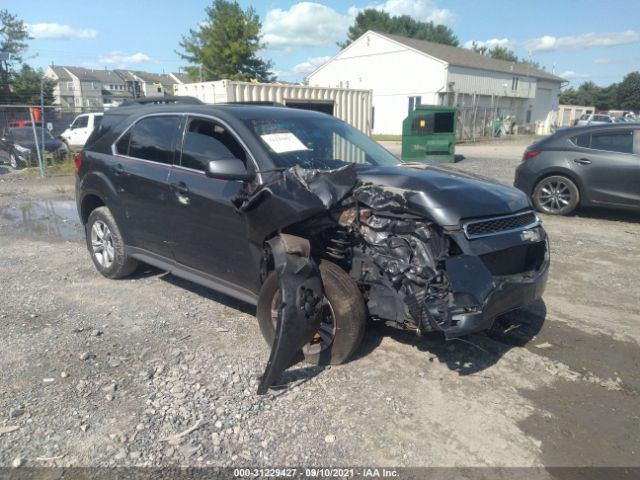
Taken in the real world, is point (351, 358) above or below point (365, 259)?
below

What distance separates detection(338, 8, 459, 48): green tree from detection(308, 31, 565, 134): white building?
22.4 meters

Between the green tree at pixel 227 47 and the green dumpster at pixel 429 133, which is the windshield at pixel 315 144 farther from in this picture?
the green tree at pixel 227 47

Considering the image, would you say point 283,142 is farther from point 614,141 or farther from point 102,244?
point 614,141

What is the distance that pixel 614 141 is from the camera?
8.02 meters

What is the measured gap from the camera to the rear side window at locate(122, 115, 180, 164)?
4.51 m

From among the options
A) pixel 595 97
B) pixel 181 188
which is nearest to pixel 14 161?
pixel 181 188

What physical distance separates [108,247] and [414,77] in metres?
37.2

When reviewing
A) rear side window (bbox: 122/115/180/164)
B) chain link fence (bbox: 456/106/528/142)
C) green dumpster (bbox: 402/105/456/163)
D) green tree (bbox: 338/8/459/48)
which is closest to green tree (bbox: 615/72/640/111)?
green tree (bbox: 338/8/459/48)

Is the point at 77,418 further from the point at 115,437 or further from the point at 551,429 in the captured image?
the point at 551,429

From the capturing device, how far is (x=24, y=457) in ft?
8.80

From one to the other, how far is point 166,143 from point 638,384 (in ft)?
14.0

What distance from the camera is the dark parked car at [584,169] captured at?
7.77m

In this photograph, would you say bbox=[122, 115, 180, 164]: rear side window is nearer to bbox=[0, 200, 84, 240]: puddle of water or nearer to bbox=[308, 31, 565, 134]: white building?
bbox=[0, 200, 84, 240]: puddle of water

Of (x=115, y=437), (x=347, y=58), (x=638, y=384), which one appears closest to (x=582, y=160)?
(x=638, y=384)
